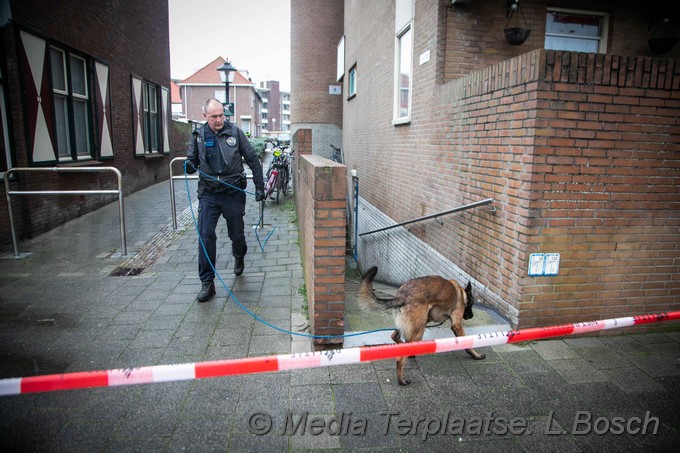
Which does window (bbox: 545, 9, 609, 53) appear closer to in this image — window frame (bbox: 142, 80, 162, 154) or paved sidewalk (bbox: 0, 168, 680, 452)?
paved sidewalk (bbox: 0, 168, 680, 452)

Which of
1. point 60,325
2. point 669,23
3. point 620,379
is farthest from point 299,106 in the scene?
point 620,379

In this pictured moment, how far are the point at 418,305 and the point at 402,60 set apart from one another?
6134mm

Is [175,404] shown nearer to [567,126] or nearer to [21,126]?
[567,126]

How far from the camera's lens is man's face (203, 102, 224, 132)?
475 cm

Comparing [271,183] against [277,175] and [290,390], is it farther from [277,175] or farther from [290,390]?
[290,390]

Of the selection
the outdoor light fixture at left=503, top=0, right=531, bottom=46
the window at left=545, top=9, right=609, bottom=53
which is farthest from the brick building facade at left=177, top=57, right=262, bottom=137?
the outdoor light fixture at left=503, top=0, right=531, bottom=46

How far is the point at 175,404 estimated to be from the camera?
2881 millimetres

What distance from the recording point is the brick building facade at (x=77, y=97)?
698 centimetres

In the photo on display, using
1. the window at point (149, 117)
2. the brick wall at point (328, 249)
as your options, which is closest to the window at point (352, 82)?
the window at point (149, 117)

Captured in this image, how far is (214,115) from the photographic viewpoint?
4.75 metres

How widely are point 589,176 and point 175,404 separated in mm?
3612

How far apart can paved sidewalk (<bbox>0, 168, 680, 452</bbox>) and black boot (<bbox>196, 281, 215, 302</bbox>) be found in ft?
0.34

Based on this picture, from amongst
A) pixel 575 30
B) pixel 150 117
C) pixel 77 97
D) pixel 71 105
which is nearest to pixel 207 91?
pixel 150 117

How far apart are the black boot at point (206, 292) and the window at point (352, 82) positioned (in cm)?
947
